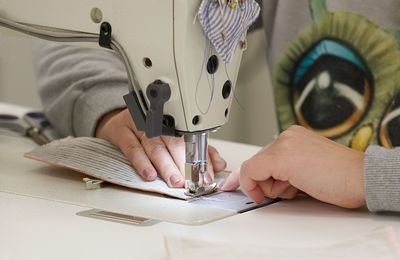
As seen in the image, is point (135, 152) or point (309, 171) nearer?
point (309, 171)

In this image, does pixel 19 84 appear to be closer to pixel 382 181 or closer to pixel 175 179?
pixel 175 179

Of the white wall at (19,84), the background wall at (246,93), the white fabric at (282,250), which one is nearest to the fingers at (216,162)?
the white fabric at (282,250)

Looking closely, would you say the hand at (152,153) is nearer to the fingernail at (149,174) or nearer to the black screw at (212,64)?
the fingernail at (149,174)

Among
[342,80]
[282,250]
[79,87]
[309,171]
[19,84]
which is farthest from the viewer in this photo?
[19,84]

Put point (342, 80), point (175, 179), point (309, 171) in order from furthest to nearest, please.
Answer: point (342, 80) → point (175, 179) → point (309, 171)

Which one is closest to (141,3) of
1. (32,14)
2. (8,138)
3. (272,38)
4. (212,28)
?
(212,28)

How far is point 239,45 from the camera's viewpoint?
4.29ft

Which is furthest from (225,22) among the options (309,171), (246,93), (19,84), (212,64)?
(19,84)

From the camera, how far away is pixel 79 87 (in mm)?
1744

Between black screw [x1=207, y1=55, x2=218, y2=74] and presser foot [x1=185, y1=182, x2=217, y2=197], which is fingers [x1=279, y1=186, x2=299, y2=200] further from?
black screw [x1=207, y1=55, x2=218, y2=74]

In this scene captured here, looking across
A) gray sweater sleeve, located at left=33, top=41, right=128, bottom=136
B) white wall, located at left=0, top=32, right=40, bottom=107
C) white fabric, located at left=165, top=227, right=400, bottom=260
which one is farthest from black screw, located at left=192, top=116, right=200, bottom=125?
white wall, located at left=0, top=32, right=40, bottom=107

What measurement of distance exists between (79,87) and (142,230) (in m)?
0.62

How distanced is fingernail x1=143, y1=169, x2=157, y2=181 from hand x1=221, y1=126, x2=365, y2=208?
163 millimetres

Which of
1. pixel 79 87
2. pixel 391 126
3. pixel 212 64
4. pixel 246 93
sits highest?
pixel 212 64
